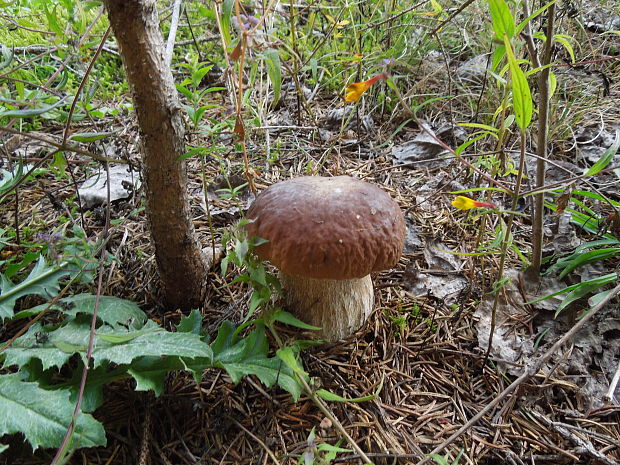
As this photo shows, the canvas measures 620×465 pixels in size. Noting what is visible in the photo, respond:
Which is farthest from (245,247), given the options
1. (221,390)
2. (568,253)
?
(568,253)

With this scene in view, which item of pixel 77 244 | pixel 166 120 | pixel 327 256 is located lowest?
pixel 327 256

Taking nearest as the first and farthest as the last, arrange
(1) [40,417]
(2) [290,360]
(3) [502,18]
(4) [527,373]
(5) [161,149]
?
1. (3) [502,18]
2. (1) [40,417]
3. (2) [290,360]
4. (4) [527,373]
5. (5) [161,149]

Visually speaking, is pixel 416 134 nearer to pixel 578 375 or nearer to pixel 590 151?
pixel 590 151

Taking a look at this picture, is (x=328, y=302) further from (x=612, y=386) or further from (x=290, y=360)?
(x=612, y=386)

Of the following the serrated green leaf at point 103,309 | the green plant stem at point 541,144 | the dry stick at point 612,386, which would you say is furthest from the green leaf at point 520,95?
the serrated green leaf at point 103,309

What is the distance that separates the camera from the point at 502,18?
958mm

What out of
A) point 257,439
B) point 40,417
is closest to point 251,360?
point 257,439

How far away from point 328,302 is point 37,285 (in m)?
1.16

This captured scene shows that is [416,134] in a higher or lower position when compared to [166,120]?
lower

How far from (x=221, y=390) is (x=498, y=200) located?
1799 millimetres

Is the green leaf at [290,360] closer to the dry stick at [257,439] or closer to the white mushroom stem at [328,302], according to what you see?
the dry stick at [257,439]

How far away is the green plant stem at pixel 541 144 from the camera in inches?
54.8

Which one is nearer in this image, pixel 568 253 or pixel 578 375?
pixel 578 375

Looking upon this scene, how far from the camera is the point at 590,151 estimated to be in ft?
7.77
